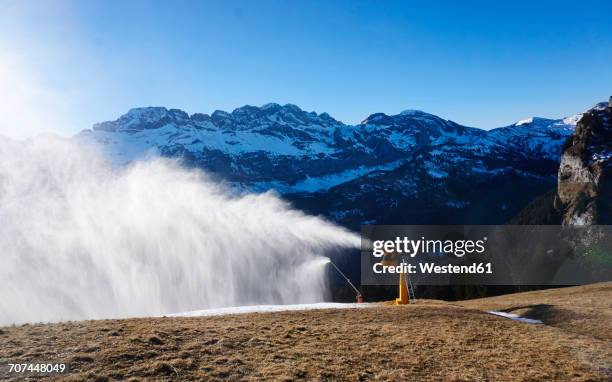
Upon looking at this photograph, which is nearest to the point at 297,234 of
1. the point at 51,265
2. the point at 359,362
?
the point at 51,265

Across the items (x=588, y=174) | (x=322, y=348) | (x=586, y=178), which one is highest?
(x=588, y=174)

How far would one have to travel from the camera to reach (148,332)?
18000mm

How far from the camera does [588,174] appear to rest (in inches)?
6417

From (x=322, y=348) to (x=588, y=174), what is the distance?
7212 inches

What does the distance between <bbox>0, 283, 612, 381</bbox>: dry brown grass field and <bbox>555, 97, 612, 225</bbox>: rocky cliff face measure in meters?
145

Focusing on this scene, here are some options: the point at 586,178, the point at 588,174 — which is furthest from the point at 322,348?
the point at 586,178

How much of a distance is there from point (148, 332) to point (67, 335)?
10.5 ft

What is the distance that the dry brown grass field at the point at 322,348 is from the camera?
1427 centimetres

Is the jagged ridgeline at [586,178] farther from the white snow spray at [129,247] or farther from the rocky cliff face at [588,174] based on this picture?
the white snow spray at [129,247]

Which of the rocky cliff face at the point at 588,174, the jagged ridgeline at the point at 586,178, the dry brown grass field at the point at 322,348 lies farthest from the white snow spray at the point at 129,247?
the jagged ridgeline at the point at 586,178

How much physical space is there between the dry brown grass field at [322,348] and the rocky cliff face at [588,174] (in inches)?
5719

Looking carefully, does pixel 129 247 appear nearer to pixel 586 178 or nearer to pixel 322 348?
pixel 322 348

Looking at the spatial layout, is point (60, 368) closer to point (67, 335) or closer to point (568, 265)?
point (67, 335)

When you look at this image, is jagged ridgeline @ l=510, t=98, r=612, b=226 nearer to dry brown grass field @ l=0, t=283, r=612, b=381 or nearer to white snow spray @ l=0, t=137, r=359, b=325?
white snow spray @ l=0, t=137, r=359, b=325
